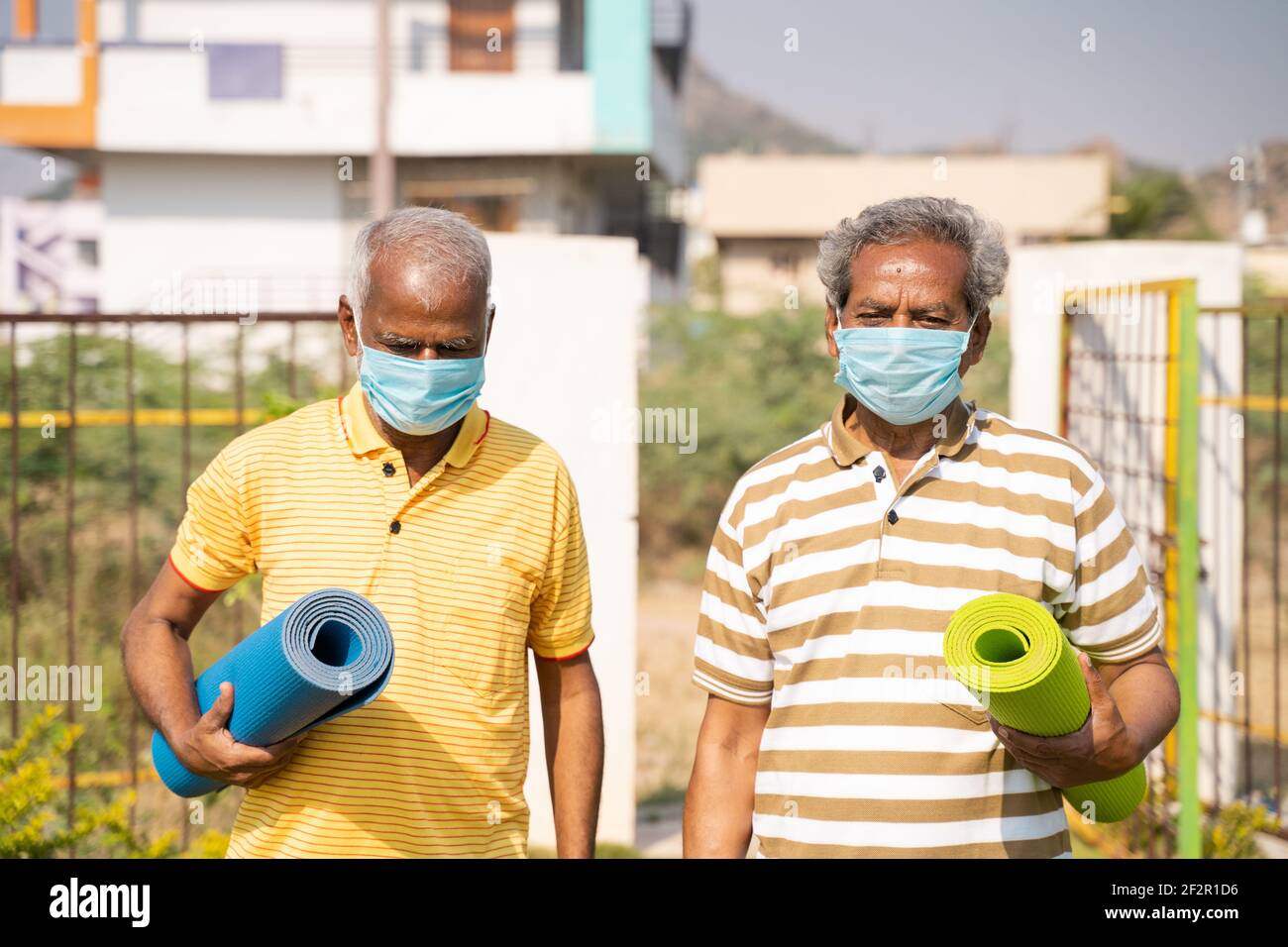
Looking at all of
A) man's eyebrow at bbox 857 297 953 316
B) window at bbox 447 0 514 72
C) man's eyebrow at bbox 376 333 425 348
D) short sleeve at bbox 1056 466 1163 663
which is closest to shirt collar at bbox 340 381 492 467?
man's eyebrow at bbox 376 333 425 348

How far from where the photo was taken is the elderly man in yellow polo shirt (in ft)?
7.14

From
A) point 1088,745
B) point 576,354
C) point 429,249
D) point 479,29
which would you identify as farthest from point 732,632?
point 479,29

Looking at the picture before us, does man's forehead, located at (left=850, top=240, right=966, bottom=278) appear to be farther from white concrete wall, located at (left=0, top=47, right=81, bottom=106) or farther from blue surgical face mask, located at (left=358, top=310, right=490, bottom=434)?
white concrete wall, located at (left=0, top=47, right=81, bottom=106)

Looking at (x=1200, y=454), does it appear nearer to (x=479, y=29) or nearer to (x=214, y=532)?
(x=214, y=532)

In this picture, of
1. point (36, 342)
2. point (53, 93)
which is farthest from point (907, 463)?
point (53, 93)

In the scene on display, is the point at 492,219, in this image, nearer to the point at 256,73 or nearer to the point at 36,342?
the point at 256,73

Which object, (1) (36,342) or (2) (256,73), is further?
(2) (256,73)

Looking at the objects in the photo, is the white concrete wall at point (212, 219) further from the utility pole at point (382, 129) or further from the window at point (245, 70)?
the utility pole at point (382, 129)

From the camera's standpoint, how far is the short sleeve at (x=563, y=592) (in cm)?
232

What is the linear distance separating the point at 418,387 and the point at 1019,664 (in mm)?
1065

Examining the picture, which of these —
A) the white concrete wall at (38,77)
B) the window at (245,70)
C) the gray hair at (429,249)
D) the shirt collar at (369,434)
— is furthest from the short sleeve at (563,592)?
the white concrete wall at (38,77)

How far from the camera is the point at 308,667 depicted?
1.92 metres
